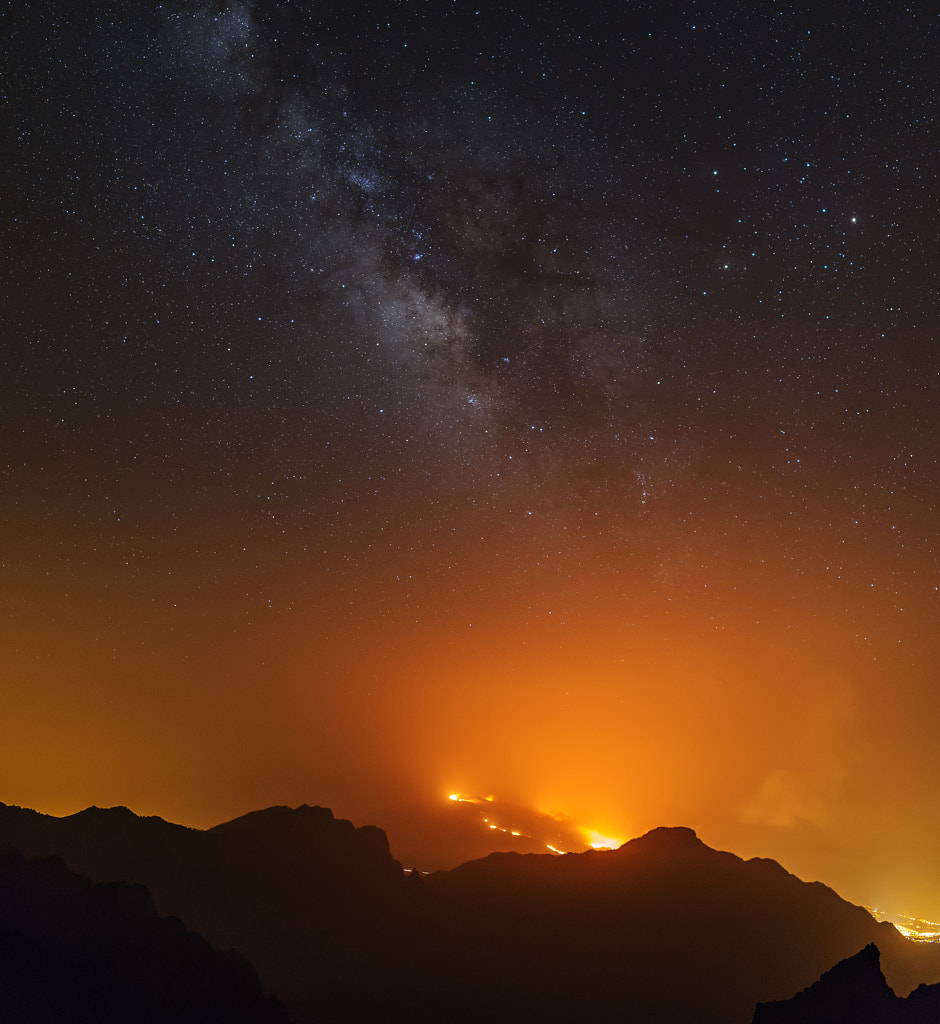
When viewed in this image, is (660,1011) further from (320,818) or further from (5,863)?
(5,863)

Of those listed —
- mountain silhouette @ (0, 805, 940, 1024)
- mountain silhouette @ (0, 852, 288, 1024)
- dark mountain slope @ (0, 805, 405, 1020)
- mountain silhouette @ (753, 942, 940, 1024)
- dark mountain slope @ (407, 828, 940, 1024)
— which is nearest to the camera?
mountain silhouette @ (753, 942, 940, 1024)

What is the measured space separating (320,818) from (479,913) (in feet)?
48.6

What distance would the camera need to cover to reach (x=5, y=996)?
24.3m

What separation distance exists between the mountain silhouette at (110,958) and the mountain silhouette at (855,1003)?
76.3ft

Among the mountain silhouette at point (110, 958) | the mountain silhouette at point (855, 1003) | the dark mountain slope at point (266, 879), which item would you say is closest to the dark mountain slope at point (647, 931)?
the dark mountain slope at point (266, 879)

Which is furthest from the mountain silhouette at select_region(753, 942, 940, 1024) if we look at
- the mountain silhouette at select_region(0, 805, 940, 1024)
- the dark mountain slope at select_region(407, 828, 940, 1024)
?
the dark mountain slope at select_region(407, 828, 940, 1024)

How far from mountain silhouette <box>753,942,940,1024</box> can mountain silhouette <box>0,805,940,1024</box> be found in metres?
18.6

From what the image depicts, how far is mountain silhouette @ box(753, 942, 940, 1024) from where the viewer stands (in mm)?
22266

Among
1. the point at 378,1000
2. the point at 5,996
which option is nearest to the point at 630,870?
the point at 378,1000

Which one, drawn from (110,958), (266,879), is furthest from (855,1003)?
(266,879)

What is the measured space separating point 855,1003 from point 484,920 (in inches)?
1134

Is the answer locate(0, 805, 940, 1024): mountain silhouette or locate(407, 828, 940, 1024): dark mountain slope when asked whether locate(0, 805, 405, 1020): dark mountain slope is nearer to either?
locate(0, 805, 940, 1024): mountain silhouette

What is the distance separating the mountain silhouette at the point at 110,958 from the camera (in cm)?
2639

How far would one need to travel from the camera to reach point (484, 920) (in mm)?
45406
